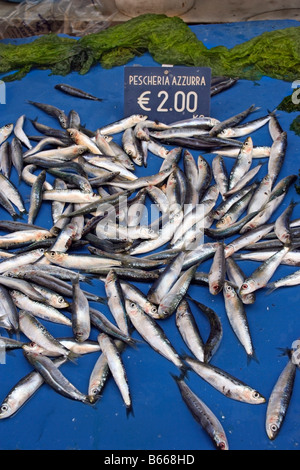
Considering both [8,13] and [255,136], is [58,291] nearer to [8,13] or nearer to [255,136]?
[255,136]

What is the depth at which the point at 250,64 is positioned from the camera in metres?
4.71

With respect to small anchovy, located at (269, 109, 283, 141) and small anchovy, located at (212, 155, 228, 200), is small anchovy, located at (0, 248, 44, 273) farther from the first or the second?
small anchovy, located at (269, 109, 283, 141)

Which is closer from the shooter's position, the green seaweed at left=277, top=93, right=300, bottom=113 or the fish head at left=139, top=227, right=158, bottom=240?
the fish head at left=139, top=227, right=158, bottom=240

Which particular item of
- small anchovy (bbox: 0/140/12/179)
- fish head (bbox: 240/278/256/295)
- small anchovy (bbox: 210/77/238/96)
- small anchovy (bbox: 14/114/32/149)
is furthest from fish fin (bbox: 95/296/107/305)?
small anchovy (bbox: 210/77/238/96)

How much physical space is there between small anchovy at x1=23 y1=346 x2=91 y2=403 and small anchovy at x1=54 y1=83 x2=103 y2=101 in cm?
277

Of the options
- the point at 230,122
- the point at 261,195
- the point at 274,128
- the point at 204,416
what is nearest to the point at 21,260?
the point at 204,416

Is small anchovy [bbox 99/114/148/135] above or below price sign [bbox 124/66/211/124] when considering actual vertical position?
below

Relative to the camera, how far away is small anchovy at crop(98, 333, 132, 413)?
2.30 meters

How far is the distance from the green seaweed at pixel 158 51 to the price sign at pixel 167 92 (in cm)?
72

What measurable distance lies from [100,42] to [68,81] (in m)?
0.57

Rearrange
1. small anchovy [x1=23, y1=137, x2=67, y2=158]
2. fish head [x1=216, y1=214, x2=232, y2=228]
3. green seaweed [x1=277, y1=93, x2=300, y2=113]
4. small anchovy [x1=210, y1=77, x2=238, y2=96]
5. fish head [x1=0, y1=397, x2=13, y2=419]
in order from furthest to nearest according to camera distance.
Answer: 1. small anchovy [x1=210, y1=77, x2=238, y2=96]
2. green seaweed [x1=277, y1=93, x2=300, y2=113]
3. small anchovy [x1=23, y1=137, x2=67, y2=158]
4. fish head [x1=216, y1=214, x2=232, y2=228]
5. fish head [x1=0, y1=397, x2=13, y2=419]

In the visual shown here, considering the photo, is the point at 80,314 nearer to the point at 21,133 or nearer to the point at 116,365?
the point at 116,365

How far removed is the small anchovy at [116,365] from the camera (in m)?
2.30
